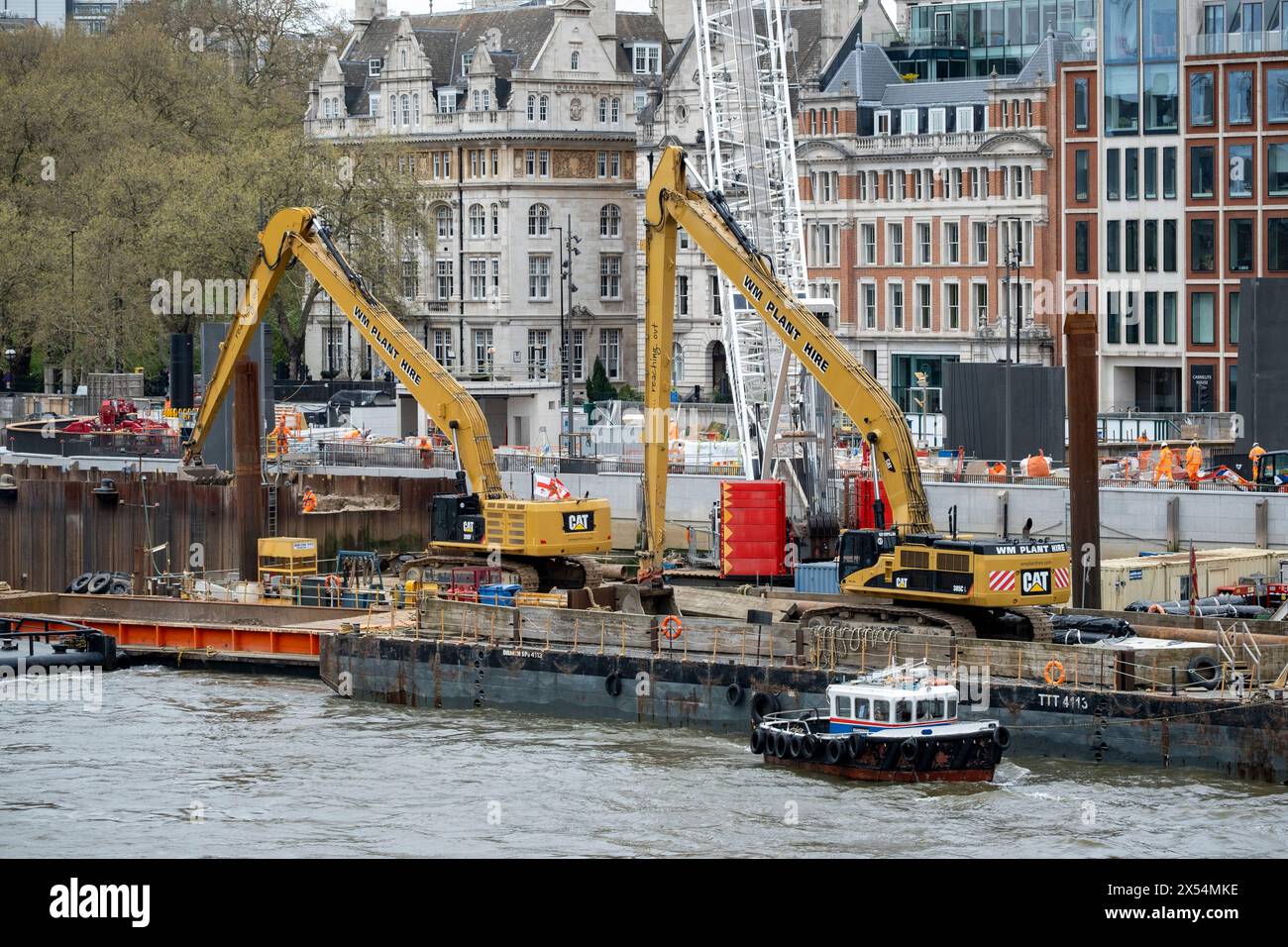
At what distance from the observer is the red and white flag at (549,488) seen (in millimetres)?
75550

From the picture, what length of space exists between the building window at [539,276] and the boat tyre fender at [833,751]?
273 ft

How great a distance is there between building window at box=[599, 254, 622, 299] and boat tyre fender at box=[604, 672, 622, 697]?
7451cm

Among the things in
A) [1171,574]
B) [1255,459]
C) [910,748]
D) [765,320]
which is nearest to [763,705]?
[910,748]

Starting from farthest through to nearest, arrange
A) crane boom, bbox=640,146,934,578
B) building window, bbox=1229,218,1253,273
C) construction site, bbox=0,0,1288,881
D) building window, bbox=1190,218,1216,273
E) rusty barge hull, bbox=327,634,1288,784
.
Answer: building window, bbox=1190,218,1216,273
building window, bbox=1229,218,1253,273
crane boom, bbox=640,146,934,578
construction site, bbox=0,0,1288,881
rusty barge hull, bbox=327,634,1288,784

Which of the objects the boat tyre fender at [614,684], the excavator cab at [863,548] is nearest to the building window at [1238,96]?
the excavator cab at [863,548]

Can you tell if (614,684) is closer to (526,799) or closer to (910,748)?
(526,799)

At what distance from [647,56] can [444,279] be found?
49.5 feet

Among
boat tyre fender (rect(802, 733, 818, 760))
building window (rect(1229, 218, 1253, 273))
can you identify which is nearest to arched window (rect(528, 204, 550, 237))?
building window (rect(1229, 218, 1253, 273))

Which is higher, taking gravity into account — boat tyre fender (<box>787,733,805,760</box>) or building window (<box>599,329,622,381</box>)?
building window (<box>599,329,622,381</box>)

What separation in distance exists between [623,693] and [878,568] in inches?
237

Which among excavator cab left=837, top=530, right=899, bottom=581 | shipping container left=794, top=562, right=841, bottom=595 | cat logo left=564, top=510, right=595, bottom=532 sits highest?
cat logo left=564, top=510, right=595, bottom=532

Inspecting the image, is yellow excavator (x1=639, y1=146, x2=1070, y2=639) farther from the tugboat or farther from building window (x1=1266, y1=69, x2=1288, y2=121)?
building window (x1=1266, y1=69, x2=1288, y2=121)

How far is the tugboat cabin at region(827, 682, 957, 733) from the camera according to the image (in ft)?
153
